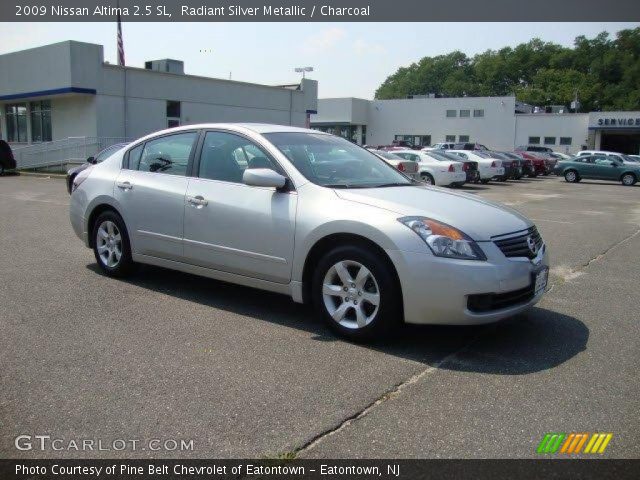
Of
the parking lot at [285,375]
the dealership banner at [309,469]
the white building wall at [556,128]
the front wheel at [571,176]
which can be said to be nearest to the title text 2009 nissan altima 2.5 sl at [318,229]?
the parking lot at [285,375]

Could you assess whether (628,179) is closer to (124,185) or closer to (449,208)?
(449,208)

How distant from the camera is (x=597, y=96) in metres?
84.9

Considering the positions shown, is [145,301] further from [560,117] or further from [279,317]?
[560,117]

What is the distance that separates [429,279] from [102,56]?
2709 centimetres

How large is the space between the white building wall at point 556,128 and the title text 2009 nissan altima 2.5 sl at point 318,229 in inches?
2026

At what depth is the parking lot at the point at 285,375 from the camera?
10.0 feet

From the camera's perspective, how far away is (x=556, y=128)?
172ft

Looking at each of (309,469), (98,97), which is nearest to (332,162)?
(309,469)

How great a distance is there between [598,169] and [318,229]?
2916 cm

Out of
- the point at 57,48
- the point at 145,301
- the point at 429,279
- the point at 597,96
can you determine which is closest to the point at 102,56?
the point at 57,48

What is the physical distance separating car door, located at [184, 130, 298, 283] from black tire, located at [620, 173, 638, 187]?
1113 inches

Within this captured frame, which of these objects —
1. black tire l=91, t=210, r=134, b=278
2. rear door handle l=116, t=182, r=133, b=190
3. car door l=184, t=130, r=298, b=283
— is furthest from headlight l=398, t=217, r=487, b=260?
black tire l=91, t=210, r=134, b=278

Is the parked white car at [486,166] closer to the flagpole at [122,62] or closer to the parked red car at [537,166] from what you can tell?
the parked red car at [537,166]

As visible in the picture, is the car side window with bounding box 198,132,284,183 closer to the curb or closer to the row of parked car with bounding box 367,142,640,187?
the row of parked car with bounding box 367,142,640,187
